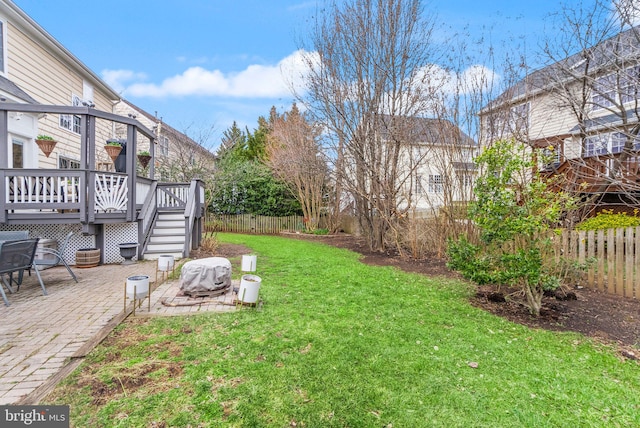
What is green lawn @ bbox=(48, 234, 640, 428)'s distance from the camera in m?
2.36

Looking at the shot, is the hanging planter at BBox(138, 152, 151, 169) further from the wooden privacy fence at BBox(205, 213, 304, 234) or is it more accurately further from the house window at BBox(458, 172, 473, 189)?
the house window at BBox(458, 172, 473, 189)

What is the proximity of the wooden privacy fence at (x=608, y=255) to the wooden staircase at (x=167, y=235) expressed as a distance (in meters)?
9.03

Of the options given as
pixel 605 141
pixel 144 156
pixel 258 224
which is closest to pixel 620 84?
pixel 605 141

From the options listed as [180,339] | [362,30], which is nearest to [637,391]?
[180,339]

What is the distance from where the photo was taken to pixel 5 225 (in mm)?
7508

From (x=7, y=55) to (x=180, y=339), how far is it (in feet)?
36.5

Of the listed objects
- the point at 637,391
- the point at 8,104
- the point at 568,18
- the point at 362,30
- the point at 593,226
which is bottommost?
the point at 637,391

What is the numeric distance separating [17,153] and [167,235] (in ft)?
16.9

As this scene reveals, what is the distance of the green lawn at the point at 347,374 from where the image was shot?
236 centimetres

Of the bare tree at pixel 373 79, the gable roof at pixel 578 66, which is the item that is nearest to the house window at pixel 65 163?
the bare tree at pixel 373 79

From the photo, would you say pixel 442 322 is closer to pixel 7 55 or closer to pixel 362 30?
pixel 362 30

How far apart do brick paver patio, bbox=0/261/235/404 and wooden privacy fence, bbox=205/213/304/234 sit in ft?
38.0

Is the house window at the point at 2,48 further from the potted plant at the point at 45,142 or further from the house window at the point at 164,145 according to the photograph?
the house window at the point at 164,145

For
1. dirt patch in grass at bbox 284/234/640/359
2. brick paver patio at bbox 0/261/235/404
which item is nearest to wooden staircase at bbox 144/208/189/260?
brick paver patio at bbox 0/261/235/404
